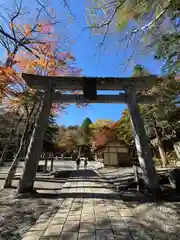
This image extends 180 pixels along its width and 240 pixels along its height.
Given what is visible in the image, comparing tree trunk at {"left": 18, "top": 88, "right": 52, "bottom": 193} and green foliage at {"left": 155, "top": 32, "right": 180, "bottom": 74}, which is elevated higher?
green foliage at {"left": 155, "top": 32, "right": 180, "bottom": 74}

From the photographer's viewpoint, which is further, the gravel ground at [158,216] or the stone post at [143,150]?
the stone post at [143,150]

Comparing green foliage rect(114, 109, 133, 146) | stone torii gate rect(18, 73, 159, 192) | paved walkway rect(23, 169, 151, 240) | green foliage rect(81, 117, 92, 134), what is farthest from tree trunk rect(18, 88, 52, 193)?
green foliage rect(81, 117, 92, 134)

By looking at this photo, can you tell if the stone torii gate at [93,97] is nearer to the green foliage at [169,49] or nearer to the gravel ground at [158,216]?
the gravel ground at [158,216]

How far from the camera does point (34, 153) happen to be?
15.0 ft

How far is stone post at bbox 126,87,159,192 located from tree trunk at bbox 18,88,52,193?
3068 millimetres

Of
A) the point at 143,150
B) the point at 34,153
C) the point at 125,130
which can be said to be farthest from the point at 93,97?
the point at 125,130

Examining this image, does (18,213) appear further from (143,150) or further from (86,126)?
(86,126)

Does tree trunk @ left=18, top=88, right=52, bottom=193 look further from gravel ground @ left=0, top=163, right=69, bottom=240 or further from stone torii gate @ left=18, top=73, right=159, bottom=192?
gravel ground @ left=0, top=163, right=69, bottom=240

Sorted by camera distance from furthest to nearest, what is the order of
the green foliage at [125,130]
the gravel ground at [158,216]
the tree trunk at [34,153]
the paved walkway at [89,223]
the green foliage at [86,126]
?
1. the green foliage at [86,126]
2. the green foliage at [125,130]
3. the tree trunk at [34,153]
4. the gravel ground at [158,216]
5. the paved walkway at [89,223]

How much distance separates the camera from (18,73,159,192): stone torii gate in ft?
15.3

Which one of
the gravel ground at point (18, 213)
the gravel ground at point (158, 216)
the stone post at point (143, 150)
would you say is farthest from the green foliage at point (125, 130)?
the gravel ground at point (18, 213)

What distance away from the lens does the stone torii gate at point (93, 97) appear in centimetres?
468

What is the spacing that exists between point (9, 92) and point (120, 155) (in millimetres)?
12774

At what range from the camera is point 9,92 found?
6.20m
